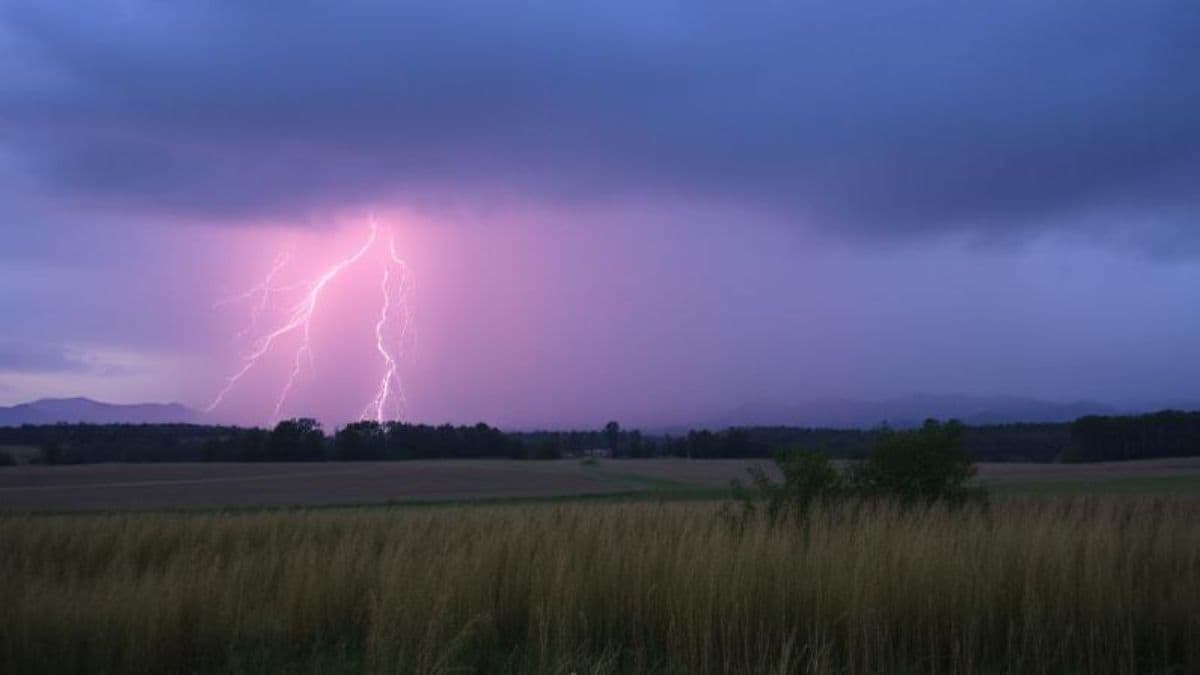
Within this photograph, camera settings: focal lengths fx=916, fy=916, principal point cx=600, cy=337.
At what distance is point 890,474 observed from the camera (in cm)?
1498

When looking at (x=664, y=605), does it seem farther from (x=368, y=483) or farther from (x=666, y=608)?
(x=368, y=483)

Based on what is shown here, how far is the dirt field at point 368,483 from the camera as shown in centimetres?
4412

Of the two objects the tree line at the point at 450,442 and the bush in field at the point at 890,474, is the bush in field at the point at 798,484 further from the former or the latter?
the tree line at the point at 450,442

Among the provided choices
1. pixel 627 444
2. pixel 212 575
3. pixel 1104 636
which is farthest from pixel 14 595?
pixel 627 444

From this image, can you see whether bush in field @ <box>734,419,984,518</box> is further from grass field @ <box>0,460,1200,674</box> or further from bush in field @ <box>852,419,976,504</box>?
grass field @ <box>0,460,1200,674</box>

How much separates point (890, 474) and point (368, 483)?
1959 inches

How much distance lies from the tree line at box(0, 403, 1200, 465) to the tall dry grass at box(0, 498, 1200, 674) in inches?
2825

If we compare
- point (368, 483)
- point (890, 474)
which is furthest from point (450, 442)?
point (890, 474)

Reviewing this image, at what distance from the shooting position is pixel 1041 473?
201 feet

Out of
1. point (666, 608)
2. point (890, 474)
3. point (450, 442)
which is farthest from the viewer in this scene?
point (450, 442)

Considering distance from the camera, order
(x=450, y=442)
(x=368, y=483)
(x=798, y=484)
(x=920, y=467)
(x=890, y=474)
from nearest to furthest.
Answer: (x=798, y=484)
(x=920, y=467)
(x=890, y=474)
(x=368, y=483)
(x=450, y=442)

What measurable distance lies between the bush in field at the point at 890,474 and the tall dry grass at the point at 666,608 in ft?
14.5

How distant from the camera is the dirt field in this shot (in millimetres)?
44125

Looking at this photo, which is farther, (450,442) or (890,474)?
(450,442)
